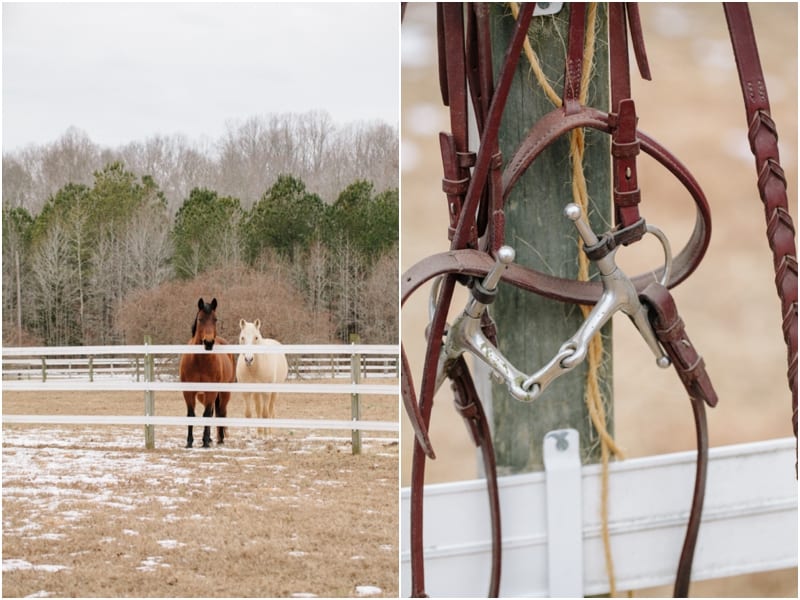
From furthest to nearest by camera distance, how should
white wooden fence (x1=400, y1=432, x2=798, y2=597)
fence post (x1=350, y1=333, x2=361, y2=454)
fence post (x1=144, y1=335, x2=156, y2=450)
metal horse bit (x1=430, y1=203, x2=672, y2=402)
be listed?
fence post (x1=144, y1=335, x2=156, y2=450)
fence post (x1=350, y1=333, x2=361, y2=454)
white wooden fence (x1=400, y1=432, x2=798, y2=597)
metal horse bit (x1=430, y1=203, x2=672, y2=402)

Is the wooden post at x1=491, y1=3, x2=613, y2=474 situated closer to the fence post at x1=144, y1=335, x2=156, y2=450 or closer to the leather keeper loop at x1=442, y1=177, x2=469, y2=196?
the leather keeper loop at x1=442, y1=177, x2=469, y2=196

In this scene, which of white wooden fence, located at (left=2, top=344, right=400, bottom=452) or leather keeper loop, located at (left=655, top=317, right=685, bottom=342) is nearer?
leather keeper loop, located at (left=655, top=317, right=685, bottom=342)

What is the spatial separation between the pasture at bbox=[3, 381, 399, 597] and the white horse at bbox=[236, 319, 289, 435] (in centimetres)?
5

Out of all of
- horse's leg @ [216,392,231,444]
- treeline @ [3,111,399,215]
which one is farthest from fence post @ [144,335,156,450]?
treeline @ [3,111,399,215]

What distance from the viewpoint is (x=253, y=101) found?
133cm

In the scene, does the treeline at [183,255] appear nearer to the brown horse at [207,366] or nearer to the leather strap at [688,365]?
the brown horse at [207,366]

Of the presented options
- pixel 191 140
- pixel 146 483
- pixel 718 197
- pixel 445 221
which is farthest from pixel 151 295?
pixel 718 197

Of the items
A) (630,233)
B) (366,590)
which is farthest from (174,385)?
(630,233)

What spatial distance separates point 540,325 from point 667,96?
A: 0.36 metres

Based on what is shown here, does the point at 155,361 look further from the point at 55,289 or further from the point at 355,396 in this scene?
the point at 355,396

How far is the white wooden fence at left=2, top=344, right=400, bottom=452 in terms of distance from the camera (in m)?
1.33

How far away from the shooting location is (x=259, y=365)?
1354 millimetres

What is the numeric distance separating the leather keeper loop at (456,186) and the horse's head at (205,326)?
0.99m

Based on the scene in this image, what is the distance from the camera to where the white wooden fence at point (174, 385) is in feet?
4.35
